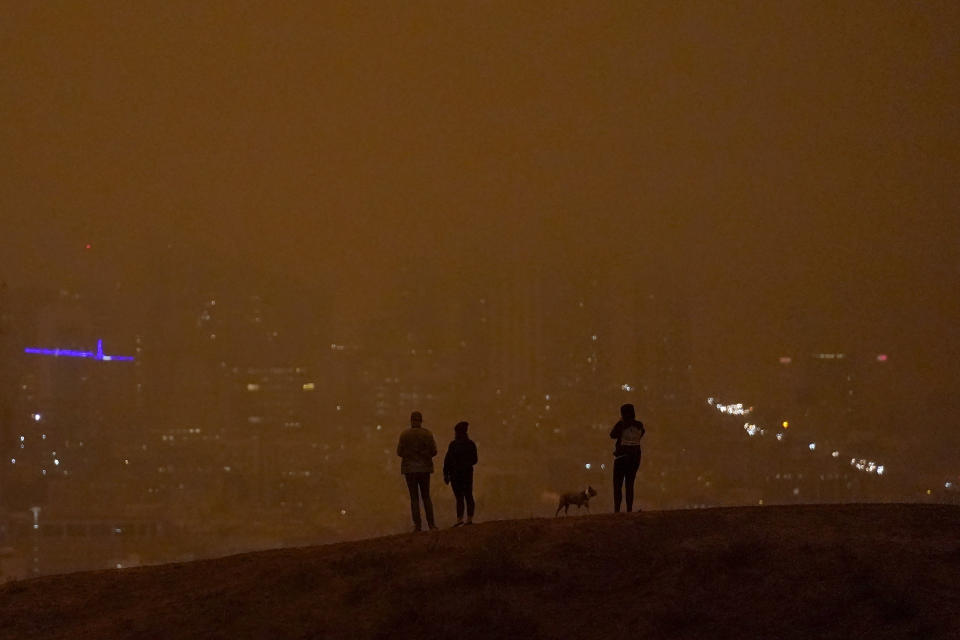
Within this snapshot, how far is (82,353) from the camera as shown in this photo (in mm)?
127625

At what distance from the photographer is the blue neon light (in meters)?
119

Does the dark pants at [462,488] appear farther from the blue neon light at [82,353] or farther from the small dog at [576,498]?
the blue neon light at [82,353]

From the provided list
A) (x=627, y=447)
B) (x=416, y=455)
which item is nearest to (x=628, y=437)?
(x=627, y=447)

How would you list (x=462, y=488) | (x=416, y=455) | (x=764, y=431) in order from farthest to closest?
(x=764, y=431) → (x=462, y=488) → (x=416, y=455)

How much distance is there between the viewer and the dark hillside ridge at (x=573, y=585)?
9156 millimetres

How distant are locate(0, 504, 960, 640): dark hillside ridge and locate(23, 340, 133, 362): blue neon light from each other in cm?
11339

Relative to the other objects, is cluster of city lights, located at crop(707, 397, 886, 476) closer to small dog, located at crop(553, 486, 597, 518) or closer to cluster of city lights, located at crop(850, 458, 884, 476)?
cluster of city lights, located at crop(850, 458, 884, 476)

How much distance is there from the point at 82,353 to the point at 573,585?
126m

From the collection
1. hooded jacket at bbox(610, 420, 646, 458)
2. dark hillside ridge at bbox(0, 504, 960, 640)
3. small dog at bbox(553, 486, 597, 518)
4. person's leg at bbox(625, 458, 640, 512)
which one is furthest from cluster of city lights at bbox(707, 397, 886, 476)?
dark hillside ridge at bbox(0, 504, 960, 640)

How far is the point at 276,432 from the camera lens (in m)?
117

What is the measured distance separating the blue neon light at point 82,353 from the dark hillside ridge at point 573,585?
113394 millimetres

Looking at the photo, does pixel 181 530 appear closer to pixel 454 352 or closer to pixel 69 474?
A: pixel 69 474

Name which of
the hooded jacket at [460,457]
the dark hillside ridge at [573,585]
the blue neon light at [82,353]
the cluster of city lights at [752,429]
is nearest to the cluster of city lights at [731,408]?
the cluster of city lights at [752,429]

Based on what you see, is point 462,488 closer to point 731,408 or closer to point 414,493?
point 414,493
